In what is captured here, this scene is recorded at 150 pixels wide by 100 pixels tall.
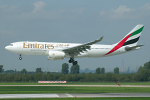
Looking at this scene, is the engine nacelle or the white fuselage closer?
the white fuselage

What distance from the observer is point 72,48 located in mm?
58250

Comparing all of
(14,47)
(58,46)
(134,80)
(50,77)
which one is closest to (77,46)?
(58,46)

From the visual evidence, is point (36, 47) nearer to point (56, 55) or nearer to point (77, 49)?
point (56, 55)

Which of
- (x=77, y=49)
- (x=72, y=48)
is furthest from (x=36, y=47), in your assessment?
(x=77, y=49)

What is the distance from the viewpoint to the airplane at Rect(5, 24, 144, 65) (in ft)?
187

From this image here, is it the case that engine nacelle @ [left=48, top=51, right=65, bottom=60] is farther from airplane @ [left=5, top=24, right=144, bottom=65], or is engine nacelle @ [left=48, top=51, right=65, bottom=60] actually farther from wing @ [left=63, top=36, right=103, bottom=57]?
wing @ [left=63, top=36, right=103, bottom=57]

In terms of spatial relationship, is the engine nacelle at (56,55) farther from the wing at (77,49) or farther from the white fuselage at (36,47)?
the wing at (77,49)

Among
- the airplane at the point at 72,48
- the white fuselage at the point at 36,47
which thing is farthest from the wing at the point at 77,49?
the white fuselage at the point at 36,47

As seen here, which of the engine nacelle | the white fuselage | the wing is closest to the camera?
the white fuselage

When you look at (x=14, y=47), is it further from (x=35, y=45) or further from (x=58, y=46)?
(x=58, y=46)

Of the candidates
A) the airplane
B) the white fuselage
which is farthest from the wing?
the white fuselage

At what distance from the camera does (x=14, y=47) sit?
2264 inches

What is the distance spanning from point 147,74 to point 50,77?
3541 cm

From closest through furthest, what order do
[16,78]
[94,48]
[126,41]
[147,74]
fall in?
[94,48] → [126,41] → [16,78] → [147,74]
